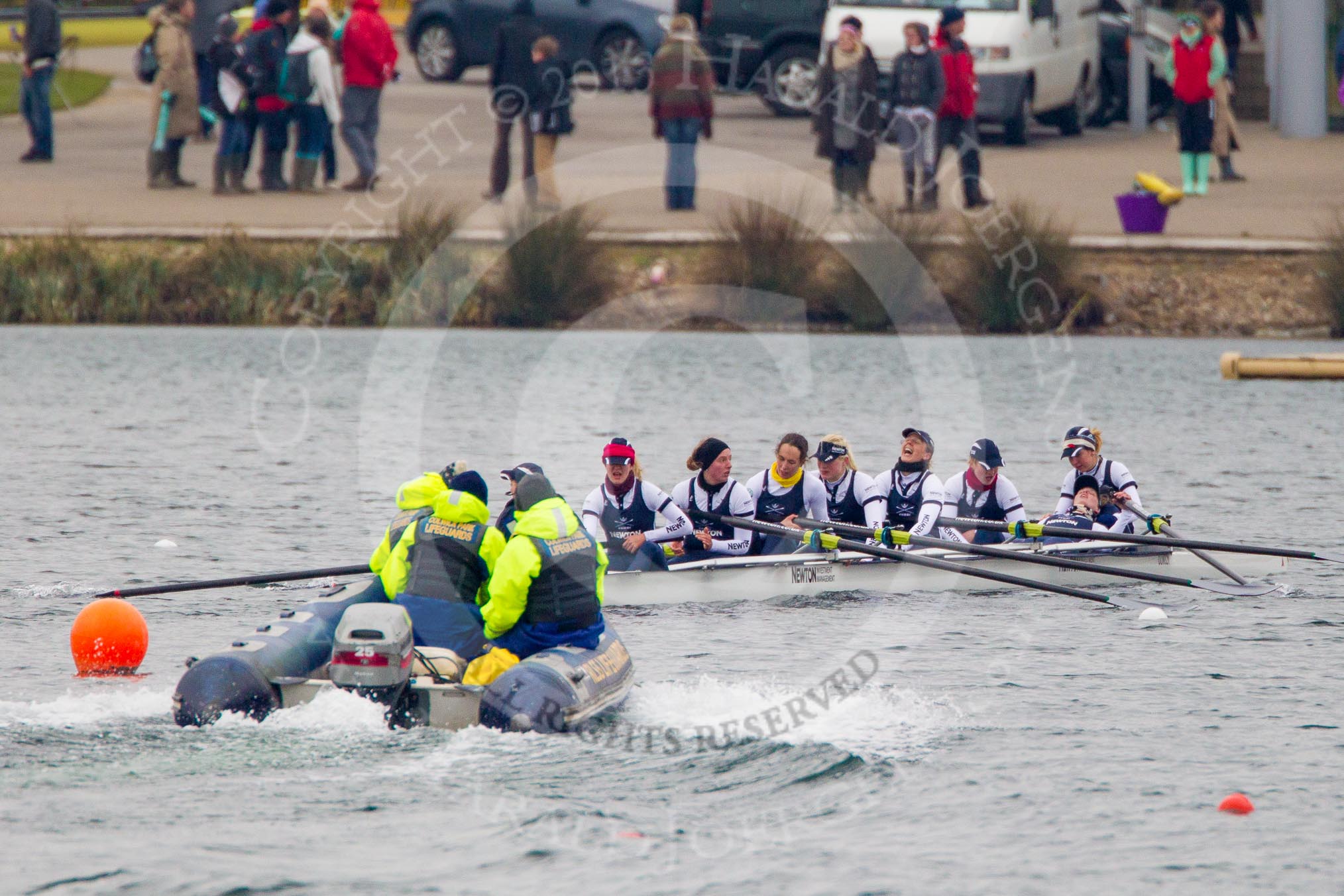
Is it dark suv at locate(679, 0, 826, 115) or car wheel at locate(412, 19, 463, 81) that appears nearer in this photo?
dark suv at locate(679, 0, 826, 115)

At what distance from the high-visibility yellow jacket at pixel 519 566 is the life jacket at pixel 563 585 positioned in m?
0.04

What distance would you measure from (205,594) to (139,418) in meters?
10.0

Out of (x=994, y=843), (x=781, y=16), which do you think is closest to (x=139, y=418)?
(x=781, y=16)

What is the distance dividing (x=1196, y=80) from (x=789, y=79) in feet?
26.7

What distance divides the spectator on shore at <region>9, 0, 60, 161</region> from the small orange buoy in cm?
2375

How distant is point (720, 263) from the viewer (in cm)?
→ 2925

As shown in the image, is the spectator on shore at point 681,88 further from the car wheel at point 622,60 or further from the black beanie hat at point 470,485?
the black beanie hat at point 470,485

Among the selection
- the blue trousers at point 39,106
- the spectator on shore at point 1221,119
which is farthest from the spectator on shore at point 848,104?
the blue trousers at point 39,106

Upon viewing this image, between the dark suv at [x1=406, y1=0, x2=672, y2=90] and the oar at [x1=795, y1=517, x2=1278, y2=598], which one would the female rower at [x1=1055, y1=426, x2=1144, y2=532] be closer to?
the oar at [x1=795, y1=517, x2=1278, y2=598]

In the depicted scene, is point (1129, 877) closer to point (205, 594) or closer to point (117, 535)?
point (205, 594)

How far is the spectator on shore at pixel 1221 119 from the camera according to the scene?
29.7 m

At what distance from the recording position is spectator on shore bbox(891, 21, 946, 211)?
1064 inches

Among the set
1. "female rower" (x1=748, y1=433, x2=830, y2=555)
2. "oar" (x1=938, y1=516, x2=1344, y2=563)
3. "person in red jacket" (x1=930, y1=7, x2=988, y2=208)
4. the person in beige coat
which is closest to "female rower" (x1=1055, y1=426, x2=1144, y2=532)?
"oar" (x1=938, y1=516, x2=1344, y2=563)

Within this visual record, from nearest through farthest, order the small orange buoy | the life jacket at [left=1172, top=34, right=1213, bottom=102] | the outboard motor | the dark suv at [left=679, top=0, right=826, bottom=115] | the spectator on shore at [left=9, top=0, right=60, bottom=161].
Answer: the small orange buoy → the outboard motor → the life jacket at [left=1172, top=34, right=1213, bottom=102] → the spectator on shore at [left=9, top=0, right=60, bottom=161] → the dark suv at [left=679, top=0, right=826, bottom=115]
